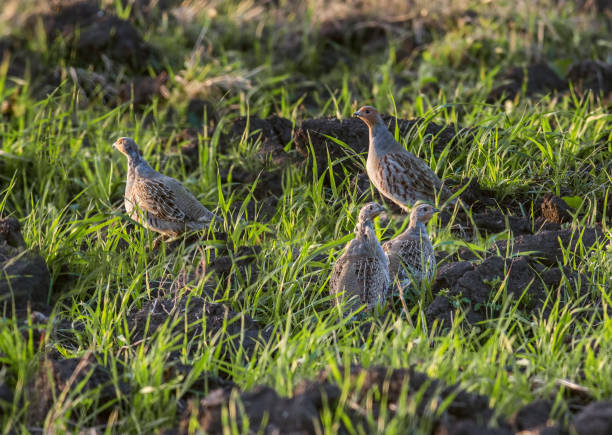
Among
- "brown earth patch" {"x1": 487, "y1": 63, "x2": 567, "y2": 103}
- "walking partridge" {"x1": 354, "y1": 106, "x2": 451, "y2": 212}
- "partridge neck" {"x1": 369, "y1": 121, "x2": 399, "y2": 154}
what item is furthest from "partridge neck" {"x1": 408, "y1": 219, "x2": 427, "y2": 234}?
"brown earth patch" {"x1": 487, "y1": 63, "x2": 567, "y2": 103}

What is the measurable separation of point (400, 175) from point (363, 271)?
153 cm

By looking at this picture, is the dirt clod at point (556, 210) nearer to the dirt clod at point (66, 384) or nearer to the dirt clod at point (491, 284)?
the dirt clod at point (491, 284)

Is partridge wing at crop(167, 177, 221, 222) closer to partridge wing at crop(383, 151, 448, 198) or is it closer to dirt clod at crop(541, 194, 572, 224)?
partridge wing at crop(383, 151, 448, 198)

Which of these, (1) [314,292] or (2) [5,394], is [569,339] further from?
(2) [5,394]

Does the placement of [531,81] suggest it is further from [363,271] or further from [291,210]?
[363,271]

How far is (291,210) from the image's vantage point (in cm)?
577

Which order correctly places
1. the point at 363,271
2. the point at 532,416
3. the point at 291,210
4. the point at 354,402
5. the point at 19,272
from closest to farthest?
the point at 354,402
the point at 532,416
the point at 363,271
the point at 19,272
the point at 291,210

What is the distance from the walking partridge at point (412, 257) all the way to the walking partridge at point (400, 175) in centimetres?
78

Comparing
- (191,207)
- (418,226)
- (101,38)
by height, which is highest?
(101,38)

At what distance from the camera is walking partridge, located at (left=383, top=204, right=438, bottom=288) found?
193 inches

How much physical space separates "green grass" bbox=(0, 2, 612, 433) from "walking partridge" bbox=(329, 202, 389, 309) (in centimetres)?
14

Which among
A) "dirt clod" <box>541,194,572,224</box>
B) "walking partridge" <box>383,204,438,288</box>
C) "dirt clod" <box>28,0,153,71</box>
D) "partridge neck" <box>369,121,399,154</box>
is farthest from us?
"dirt clod" <box>28,0,153,71</box>

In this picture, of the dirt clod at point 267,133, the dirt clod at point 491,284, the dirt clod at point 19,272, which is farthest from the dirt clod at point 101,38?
the dirt clod at point 491,284

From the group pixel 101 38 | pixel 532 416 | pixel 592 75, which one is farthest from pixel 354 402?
pixel 101 38
